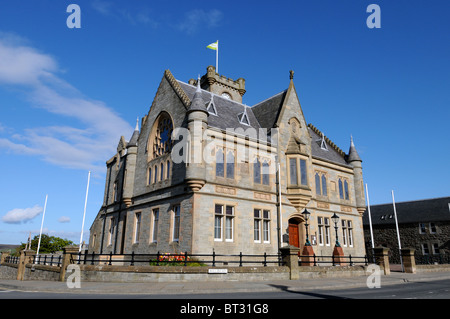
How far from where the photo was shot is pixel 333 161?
33.7 meters

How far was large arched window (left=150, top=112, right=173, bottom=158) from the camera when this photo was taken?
27.7m

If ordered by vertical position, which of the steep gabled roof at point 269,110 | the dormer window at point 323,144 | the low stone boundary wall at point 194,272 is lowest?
the low stone boundary wall at point 194,272

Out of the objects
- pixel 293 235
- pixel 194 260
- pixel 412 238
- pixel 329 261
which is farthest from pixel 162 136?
pixel 412 238

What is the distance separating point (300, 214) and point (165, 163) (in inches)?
504

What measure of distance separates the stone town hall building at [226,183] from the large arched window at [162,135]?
10cm

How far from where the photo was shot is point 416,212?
49.0m

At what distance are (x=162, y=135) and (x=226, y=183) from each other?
886 cm

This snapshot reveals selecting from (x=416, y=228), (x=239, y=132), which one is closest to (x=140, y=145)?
(x=239, y=132)

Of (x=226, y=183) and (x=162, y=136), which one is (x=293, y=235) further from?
(x=162, y=136)

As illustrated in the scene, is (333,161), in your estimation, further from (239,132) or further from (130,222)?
(130,222)

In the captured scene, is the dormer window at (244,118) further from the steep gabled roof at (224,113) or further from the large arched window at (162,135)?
the large arched window at (162,135)

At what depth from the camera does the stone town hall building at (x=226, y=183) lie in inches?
905

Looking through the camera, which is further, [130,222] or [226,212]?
[130,222]

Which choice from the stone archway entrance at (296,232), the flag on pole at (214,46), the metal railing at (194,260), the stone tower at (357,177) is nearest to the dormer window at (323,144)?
the stone tower at (357,177)
